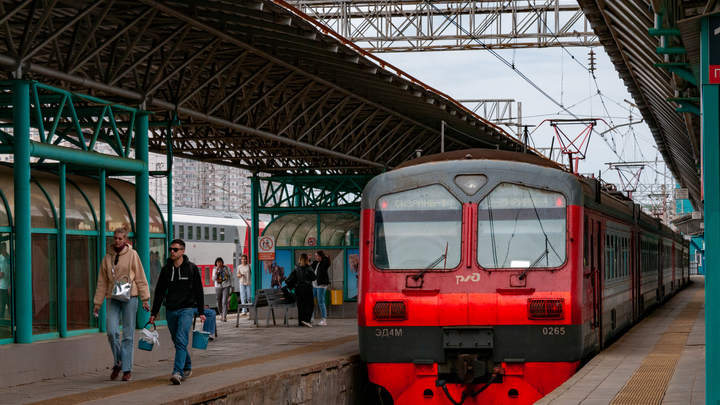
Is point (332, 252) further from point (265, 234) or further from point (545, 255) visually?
point (545, 255)

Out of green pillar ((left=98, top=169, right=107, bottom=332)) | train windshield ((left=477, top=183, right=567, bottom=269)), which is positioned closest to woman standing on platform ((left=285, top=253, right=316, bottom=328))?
green pillar ((left=98, top=169, right=107, bottom=332))

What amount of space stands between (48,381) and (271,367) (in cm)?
268

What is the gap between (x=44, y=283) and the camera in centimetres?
1174

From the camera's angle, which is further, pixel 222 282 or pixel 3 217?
pixel 222 282

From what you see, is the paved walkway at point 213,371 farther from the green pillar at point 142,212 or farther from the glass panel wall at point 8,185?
the glass panel wall at point 8,185

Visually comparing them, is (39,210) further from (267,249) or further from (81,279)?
(267,249)

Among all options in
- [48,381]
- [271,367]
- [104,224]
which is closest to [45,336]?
[48,381]

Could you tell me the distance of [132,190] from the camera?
14.1 metres

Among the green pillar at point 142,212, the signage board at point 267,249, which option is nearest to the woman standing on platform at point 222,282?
the signage board at point 267,249

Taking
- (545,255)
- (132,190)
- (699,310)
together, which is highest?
(132,190)

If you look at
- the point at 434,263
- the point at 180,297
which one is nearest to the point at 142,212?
the point at 180,297

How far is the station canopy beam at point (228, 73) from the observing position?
→ 12547mm

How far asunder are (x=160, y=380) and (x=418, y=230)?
342 cm

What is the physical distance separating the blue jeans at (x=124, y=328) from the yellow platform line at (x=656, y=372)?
5520 millimetres
